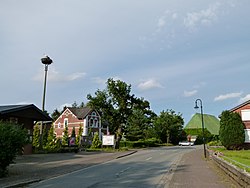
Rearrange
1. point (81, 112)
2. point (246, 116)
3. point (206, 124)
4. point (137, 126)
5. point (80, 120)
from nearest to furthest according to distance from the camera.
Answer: point (246, 116), point (80, 120), point (81, 112), point (137, 126), point (206, 124)

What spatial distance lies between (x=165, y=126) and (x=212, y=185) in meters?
64.1

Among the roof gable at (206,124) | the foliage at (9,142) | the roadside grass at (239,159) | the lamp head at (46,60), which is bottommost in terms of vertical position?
the roadside grass at (239,159)

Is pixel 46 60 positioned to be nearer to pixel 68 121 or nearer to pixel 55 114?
pixel 68 121

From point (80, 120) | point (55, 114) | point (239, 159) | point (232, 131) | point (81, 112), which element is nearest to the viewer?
point (239, 159)

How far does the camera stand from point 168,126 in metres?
75.1

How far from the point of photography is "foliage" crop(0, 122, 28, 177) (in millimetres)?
13766

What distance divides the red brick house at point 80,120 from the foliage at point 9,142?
49.1 m

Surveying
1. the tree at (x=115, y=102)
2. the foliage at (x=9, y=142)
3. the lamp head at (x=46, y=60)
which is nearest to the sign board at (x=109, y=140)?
the tree at (x=115, y=102)

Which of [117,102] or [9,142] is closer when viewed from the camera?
[9,142]

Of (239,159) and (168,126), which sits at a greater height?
(168,126)

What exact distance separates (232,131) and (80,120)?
3742cm

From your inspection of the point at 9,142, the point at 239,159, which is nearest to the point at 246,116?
the point at 239,159

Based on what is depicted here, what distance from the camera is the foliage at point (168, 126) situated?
246 ft

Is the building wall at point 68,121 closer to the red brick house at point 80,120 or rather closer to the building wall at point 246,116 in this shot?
the red brick house at point 80,120
